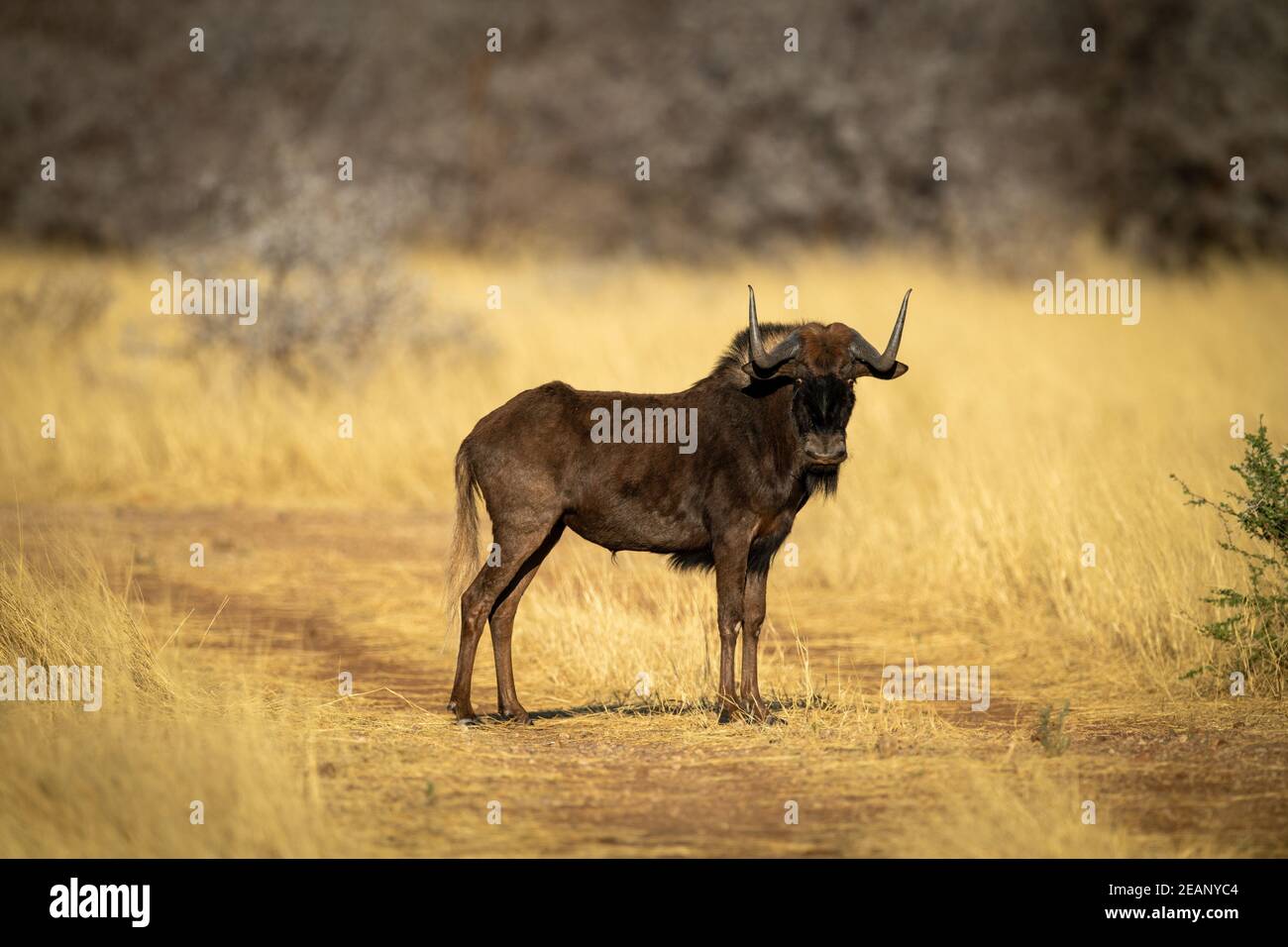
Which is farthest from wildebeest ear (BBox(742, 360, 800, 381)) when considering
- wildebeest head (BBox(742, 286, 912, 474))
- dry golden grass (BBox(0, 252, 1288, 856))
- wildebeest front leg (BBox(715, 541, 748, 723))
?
dry golden grass (BBox(0, 252, 1288, 856))

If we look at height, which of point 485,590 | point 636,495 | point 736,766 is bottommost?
point 736,766

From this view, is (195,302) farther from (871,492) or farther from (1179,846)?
(1179,846)

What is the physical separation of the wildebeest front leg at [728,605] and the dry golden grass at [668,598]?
210mm

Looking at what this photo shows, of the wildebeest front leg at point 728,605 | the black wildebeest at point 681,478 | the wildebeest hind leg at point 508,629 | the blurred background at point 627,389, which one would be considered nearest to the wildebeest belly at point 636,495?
the black wildebeest at point 681,478

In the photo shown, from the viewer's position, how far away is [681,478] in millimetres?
8359

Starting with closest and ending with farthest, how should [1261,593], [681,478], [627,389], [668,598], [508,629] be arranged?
[681,478], [508,629], [1261,593], [668,598], [627,389]

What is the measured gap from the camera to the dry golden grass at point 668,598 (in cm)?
666

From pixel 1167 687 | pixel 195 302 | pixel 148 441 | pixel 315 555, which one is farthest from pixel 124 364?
pixel 1167 687

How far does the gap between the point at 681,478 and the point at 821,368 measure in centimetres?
88

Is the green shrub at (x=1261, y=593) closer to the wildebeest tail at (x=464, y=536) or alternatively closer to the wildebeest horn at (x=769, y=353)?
the wildebeest horn at (x=769, y=353)

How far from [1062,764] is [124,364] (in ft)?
44.0

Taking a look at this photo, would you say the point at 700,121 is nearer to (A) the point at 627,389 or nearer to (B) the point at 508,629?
(A) the point at 627,389

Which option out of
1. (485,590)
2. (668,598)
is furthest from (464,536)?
(668,598)

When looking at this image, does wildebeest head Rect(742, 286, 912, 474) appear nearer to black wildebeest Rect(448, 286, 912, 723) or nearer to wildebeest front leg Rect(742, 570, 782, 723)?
black wildebeest Rect(448, 286, 912, 723)
